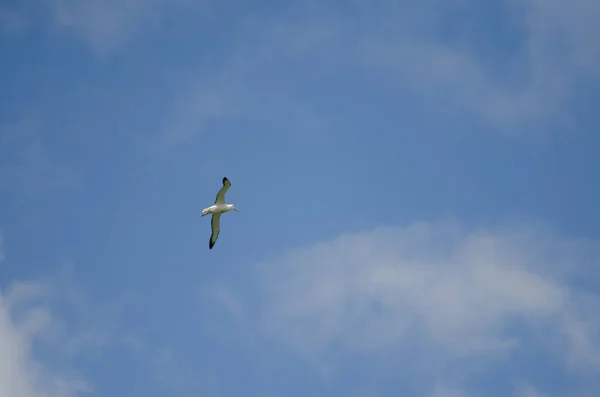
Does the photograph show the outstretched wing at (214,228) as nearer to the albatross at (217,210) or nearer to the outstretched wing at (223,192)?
the albatross at (217,210)

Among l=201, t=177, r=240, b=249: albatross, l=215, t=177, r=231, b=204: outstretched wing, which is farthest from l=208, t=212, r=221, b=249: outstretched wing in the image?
l=215, t=177, r=231, b=204: outstretched wing

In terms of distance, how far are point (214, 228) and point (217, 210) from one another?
2720 mm

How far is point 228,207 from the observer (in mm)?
61469

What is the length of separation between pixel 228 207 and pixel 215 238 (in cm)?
387

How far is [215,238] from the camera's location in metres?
64.3

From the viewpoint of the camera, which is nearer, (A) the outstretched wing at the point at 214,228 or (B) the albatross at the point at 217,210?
(B) the albatross at the point at 217,210

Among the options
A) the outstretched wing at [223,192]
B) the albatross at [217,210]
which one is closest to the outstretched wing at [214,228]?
the albatross at [217,210]

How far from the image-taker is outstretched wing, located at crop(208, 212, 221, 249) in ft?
207

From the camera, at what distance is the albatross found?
5991 centimetres

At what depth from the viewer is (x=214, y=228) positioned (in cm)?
6391

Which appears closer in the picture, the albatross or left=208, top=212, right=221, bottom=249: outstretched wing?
the albatross

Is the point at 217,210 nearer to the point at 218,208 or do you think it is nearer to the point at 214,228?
the point at 218,208

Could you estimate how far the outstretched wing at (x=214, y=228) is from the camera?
207 ft

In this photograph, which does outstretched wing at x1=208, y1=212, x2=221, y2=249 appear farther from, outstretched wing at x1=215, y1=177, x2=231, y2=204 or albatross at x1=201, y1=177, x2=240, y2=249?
outstretched wing at x1=215, y1=177, x2=231, y2=204
